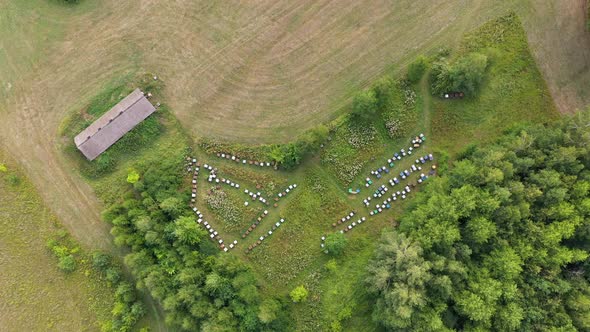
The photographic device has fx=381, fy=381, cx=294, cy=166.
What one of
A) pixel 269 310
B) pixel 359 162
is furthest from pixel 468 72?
pixel 269 310

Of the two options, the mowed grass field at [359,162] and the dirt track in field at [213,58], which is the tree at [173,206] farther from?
the dirt track in field at [213,58]

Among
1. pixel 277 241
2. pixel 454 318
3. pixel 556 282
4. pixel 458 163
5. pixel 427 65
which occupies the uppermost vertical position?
pixel 427 65

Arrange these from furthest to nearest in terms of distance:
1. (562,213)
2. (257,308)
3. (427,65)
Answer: (427,65) → (257,308) → (562,213)

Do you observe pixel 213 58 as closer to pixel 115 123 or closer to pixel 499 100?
pixel 115 123

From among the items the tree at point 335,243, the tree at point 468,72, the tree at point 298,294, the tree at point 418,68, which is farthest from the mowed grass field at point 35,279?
the tree at point 468,72

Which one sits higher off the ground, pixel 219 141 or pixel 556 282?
pixel 219 141

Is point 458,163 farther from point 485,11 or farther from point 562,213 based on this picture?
point 485,11

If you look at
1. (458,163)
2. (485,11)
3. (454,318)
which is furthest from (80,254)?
(485,11)
